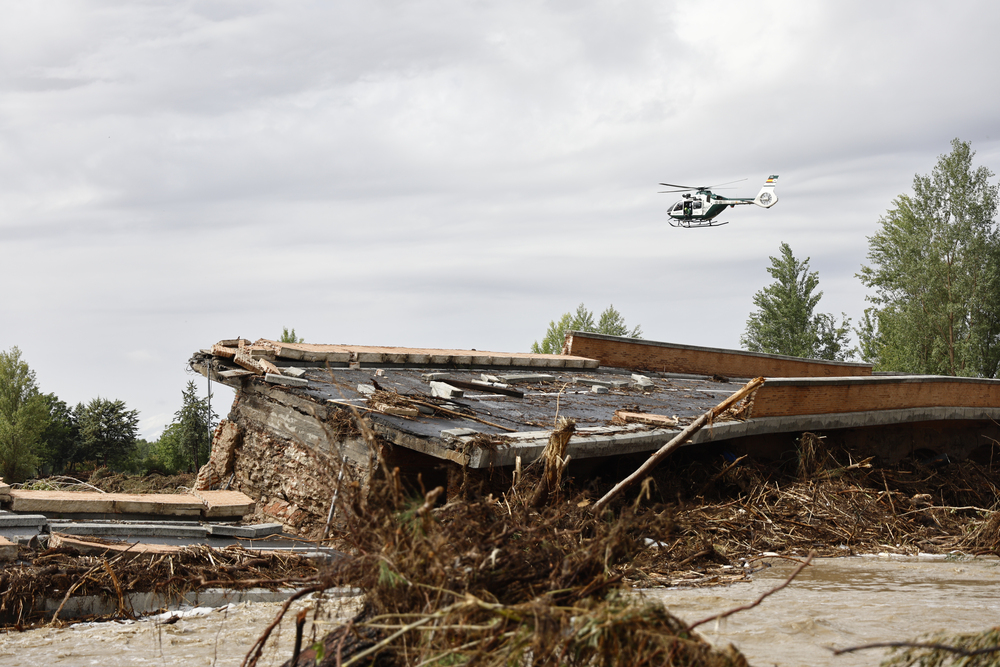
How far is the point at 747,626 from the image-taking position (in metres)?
4.63

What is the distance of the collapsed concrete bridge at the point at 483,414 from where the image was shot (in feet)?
25.5

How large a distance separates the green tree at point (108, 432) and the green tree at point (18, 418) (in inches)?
88.4

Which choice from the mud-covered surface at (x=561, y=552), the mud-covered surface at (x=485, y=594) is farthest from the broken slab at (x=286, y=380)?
the mud-covered surface at (x=485, y=594)

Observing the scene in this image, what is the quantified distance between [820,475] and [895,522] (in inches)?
42.6

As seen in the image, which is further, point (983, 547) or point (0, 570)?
point (983, 547)

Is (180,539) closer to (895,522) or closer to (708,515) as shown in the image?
(708,515)

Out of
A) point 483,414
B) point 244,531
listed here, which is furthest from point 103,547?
point 483,414

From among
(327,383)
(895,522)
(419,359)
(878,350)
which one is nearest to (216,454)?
(327,383)

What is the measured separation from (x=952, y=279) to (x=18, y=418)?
49072mm

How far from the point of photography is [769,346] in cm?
4612

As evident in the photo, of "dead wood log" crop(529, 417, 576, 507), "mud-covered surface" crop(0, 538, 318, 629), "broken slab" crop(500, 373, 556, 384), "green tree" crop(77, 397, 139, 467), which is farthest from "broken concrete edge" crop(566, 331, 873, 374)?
"green tree" crop(77, 397, 139, 467)

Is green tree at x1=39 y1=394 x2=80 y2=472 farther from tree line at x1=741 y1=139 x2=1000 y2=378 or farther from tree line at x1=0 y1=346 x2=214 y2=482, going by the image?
tree line at x1=741 y1=139 x2=1000 y2=378

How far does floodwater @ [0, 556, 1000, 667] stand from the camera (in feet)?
13.9

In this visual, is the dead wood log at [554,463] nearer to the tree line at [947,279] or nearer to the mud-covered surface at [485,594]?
the mud-covered surface at [485,594]
